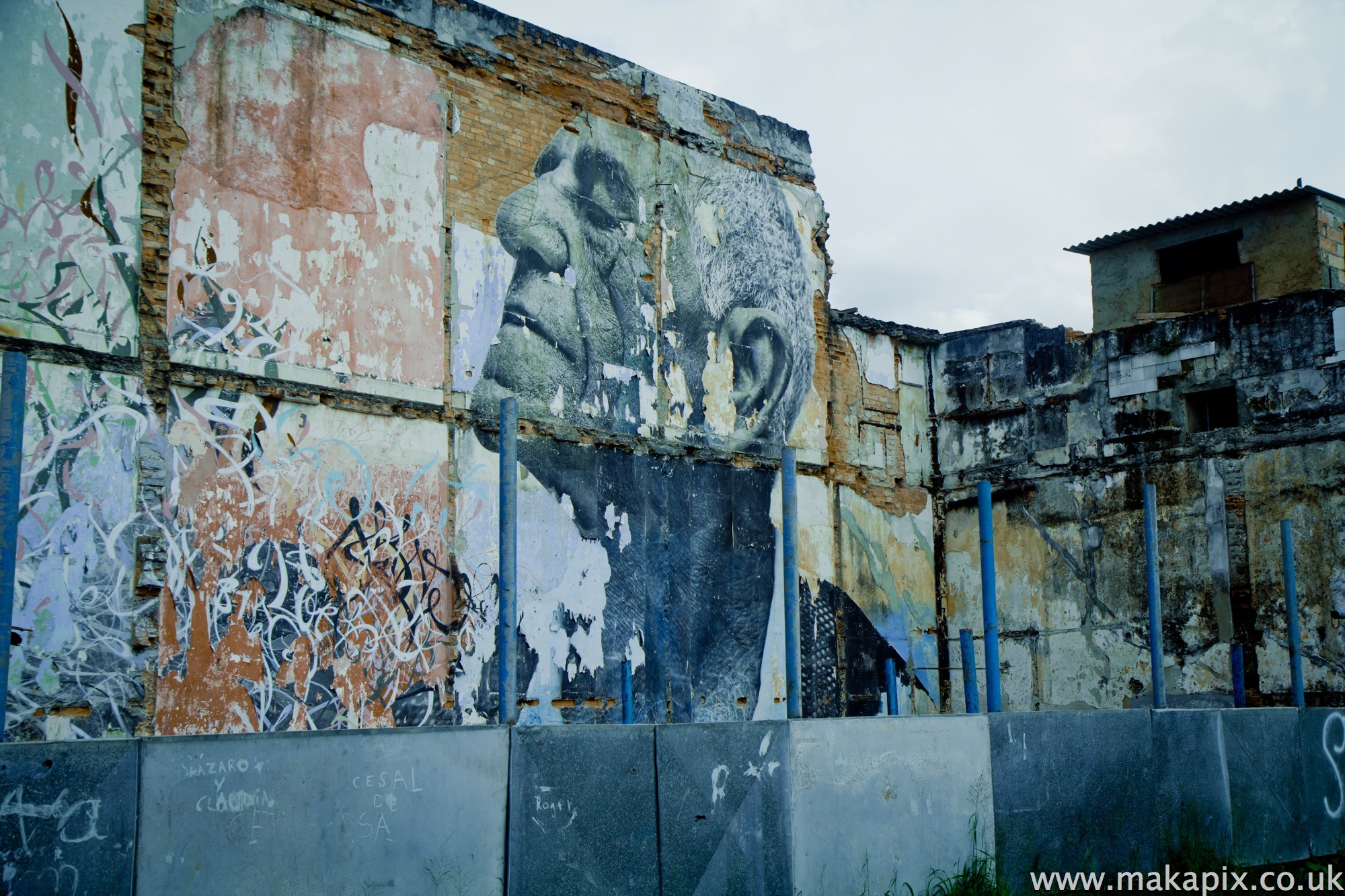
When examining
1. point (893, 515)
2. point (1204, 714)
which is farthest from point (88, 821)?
point (893, 515)

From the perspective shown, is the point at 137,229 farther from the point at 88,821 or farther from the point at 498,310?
the point at 88,821

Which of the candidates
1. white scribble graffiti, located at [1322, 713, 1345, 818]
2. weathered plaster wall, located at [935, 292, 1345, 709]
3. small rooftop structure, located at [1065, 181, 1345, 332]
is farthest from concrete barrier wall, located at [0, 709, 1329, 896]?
small rooftop structure, located at [1065, 181, 1345, 332]

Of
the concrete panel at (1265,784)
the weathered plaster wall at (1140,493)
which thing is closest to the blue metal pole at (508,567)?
the concrete panel at (1265,784)

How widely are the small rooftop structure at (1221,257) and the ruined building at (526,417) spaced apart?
19.3ft

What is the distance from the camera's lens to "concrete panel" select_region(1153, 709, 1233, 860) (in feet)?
27.2

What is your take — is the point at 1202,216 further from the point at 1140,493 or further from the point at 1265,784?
the point at 1265,784

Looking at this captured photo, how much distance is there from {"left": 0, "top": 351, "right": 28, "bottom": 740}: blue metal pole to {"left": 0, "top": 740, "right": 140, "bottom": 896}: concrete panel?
16.8 inches

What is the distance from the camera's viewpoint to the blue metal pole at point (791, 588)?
6652mm

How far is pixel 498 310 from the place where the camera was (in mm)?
11898

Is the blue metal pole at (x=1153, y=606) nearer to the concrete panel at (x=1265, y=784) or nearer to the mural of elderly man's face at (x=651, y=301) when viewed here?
the concrete panel at (x=1265, y=784)

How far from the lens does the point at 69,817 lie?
168 inches

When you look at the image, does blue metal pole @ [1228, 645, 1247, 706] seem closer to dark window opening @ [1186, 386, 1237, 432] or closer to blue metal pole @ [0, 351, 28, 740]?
Answer: dark window opening @ [1186, 386, 1237, 432]

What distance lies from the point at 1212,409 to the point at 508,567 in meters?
10.6

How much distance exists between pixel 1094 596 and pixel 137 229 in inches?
426
